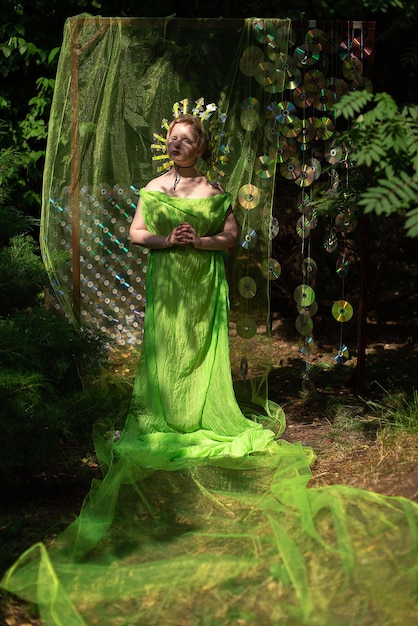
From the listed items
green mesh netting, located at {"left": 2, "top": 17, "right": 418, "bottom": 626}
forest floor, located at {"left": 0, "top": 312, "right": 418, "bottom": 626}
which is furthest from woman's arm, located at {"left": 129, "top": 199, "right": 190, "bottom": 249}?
forest floor, located at {"left": 0, "top": 312, "right": 418, "bottom": 626}

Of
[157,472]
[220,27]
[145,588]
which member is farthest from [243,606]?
[220,27]

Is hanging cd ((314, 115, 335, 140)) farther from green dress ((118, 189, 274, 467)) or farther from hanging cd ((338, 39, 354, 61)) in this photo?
green dress ((118, 189, 274, 467))

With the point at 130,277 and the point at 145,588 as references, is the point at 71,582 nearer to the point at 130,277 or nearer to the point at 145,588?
the point at 145,588

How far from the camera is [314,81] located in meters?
5.43

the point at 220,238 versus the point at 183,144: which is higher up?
the point at 183,144

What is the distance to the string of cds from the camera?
517cm

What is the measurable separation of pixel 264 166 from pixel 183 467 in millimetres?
1862

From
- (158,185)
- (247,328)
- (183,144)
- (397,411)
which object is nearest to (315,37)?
(183,144)

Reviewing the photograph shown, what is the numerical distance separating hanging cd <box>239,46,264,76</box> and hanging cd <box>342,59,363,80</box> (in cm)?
55

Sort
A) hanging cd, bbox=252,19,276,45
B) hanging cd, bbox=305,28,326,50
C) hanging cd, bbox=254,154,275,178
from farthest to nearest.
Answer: hanging cd, bbox=305,28,326,50, hanging cd, bbox=254,154,275,178, hanging cd, bbox=252,19,276,45

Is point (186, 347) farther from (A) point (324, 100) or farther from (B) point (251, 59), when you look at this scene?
(A) point (324, 100)

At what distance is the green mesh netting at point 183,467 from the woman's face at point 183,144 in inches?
21.7

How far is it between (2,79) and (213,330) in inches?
119

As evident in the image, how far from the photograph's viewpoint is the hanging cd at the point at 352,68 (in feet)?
17.7
